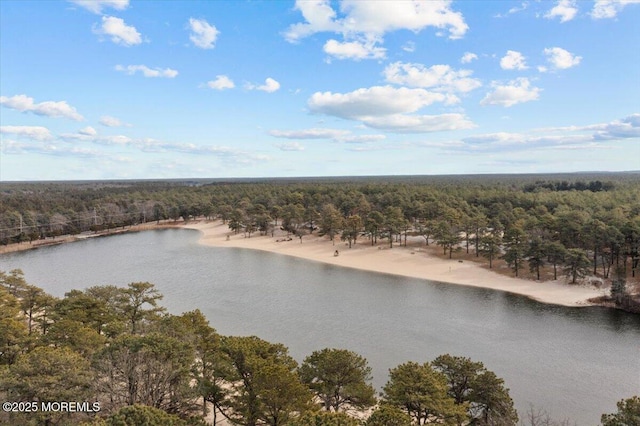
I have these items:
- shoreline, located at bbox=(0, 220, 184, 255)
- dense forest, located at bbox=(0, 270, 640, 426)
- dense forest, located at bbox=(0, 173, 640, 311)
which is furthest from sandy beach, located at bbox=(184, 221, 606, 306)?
dense forest, located at bbox=(0, 270, 640, 426)

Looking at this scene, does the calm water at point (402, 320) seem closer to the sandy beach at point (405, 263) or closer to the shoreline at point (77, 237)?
the sandy beach at point (405, 263)

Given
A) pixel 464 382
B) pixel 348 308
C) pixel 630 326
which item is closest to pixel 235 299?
pixel 348 308

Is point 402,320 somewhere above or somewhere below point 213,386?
below

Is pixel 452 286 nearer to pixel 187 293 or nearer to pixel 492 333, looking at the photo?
pixel 492 333

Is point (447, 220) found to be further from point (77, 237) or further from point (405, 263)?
point (77, 237)

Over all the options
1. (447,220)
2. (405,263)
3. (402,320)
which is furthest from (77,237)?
(402,320)

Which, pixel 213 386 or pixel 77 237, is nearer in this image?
pixel 213 386
